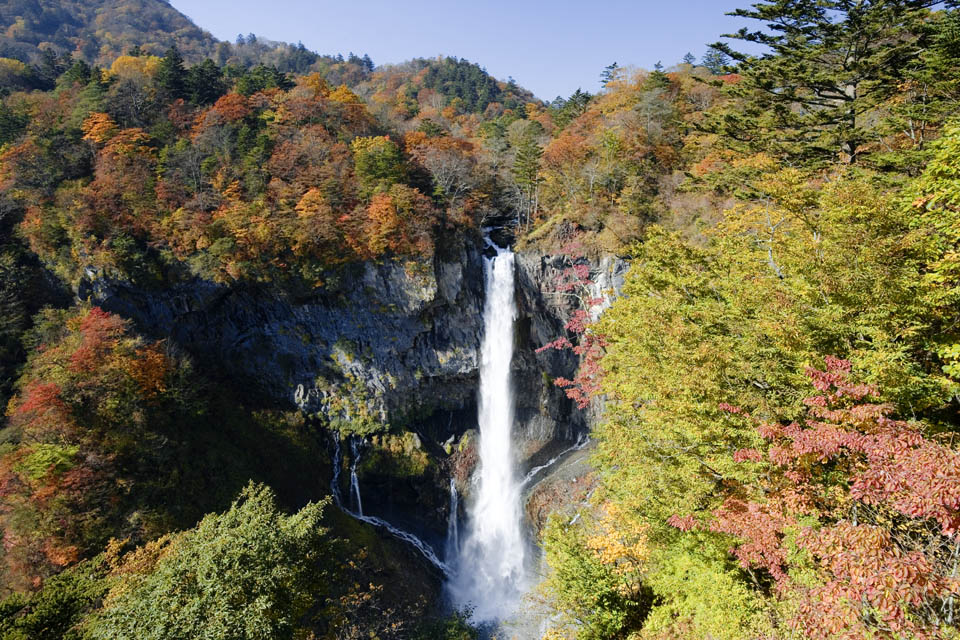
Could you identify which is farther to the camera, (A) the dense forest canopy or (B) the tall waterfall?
(B) the tall waterfall

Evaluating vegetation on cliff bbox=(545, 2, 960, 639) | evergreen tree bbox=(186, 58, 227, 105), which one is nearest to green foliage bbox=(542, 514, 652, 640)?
vegetation on cliff bbox=(545, 2, 960, 639)

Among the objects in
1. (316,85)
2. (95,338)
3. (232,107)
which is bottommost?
(95,338)

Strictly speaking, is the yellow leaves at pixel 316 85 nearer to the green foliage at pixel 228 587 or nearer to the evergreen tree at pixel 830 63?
the evergreen tree at pixel 830 63

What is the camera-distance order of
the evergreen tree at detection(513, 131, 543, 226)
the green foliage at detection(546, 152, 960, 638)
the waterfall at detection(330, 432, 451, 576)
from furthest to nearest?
the evergreen tree at detection(513, 131, 543, 226)
the waterfall at detection(330, 432, 451, 576)
the green foliage at detection(546, 152, 960, 638)

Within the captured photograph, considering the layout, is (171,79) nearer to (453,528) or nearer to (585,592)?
(453,528)

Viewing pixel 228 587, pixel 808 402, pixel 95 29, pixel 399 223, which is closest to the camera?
pixel 808 402

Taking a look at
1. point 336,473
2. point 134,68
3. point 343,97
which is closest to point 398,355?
point 336,473

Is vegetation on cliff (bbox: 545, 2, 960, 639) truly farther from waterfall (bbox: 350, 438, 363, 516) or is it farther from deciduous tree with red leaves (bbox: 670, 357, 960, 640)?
waterfall (bbox: 350, 438, 363, 516)
